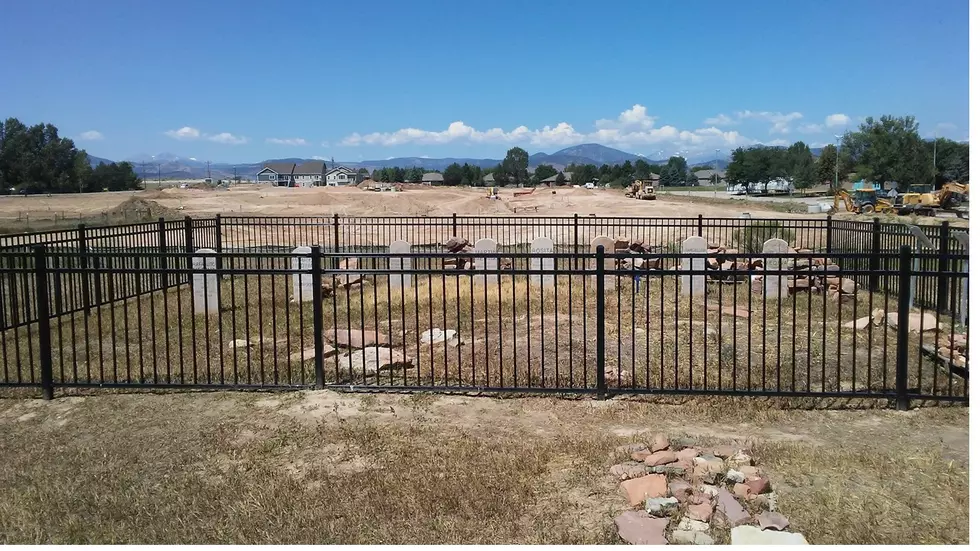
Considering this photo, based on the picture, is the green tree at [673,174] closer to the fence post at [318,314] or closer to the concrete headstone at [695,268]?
the concrete headstone at [695,268]

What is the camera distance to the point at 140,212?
4231cm

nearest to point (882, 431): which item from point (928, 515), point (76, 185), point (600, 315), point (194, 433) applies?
point (928, 515)

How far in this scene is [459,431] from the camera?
586 centimetres

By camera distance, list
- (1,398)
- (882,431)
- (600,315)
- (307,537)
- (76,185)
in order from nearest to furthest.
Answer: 1. (307,537)
2. (882,431)
3. (600,315)
4. (1,398)
5. (76,185)

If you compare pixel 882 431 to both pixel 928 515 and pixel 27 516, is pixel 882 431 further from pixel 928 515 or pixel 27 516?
pixel 27 516

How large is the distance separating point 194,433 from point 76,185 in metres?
105

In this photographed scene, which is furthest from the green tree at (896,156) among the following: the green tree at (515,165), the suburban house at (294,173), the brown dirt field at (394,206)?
the suburban house at (294,173)

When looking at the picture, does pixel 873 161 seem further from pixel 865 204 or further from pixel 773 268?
pixel 773 268

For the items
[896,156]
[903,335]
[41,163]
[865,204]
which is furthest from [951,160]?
[41,163]

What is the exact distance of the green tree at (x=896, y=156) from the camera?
72.4m

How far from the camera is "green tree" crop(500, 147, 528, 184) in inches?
5207

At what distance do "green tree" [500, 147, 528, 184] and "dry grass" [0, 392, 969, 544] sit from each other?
5006 inches

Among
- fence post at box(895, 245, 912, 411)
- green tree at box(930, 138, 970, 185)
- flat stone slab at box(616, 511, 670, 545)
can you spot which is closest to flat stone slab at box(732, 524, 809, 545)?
flat stone slab at box(616, 511, 670, 545)

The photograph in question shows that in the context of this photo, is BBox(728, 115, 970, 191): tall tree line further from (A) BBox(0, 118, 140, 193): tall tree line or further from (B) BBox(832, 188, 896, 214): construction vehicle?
(A) BBox(0, 118, 140, 193): tall tree line
